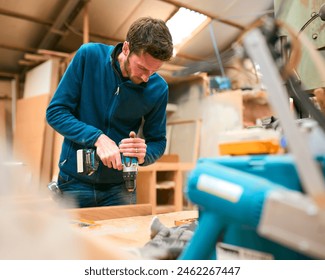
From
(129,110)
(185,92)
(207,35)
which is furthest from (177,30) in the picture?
(129,110)

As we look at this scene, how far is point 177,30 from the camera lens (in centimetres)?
236

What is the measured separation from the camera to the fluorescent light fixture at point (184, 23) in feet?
7.08

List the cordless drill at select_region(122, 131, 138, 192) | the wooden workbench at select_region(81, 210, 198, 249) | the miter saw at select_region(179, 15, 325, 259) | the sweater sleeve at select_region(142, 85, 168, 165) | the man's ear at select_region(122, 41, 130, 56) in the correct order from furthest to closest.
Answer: the sweater sleeve at select_region(142, 85, 168, 165) < the man's ear at select_region(122, 41, 130, 56) < the cordless drill at select_region(122, 131, 138, 192) < the wooden workbench at select_region(81, 210, 198, 249) < the miter saw at select_region(179, 15, 325, 259)

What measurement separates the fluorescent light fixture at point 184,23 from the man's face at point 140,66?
1.13 metres

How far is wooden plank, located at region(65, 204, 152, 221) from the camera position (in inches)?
35.9

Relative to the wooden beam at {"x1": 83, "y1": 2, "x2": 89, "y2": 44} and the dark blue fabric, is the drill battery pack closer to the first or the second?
the dark blue fabric

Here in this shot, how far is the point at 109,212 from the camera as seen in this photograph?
959 mm

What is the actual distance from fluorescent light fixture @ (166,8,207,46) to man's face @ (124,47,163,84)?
1.13 m

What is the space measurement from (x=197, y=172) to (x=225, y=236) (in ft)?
0.40

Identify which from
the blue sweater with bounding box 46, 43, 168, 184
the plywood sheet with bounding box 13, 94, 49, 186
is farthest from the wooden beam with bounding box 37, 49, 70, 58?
the blue sweater with bounding box 46, 43, 168, 184

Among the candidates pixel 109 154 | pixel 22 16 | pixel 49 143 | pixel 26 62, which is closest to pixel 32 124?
pixel 49 143

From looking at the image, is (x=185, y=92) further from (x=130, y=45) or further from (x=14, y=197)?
(x=14, y=197)

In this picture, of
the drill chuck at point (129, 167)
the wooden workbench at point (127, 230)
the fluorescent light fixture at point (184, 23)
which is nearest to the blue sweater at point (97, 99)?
the drill chuck at point (129, 167)
